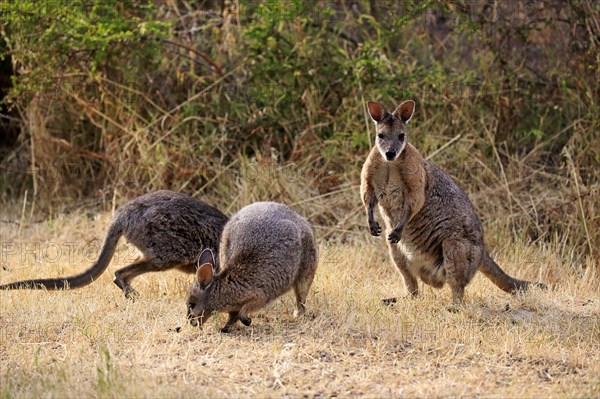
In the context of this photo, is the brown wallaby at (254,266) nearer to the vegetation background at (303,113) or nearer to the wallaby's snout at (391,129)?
the wallaby's snout at (391,129)

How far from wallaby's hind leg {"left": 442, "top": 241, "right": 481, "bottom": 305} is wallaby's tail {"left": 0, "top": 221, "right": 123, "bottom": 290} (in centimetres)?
245

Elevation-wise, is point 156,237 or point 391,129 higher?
point 391,129

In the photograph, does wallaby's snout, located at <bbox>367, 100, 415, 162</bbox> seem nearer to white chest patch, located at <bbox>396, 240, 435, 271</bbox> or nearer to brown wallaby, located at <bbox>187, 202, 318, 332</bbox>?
white chest patch, located at <bbox>396, 240, 435, 271</bbox>

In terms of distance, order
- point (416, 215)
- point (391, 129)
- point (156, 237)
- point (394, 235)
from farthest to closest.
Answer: point (156, 237)
point (416, 215)
point (391, 129)
point (394, 235)

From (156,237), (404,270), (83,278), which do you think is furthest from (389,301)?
(83,278)

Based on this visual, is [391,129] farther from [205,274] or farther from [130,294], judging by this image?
[130,294]

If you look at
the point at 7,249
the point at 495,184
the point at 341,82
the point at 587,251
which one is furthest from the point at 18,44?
the point at 587,251

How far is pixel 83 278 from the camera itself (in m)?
6.78

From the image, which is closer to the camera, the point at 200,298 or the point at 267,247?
the point at 200,298

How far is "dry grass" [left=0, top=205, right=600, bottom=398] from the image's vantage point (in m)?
4.88

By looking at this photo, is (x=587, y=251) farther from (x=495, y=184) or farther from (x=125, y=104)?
(x=125, y=104)

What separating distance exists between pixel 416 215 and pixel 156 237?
1.95 meters

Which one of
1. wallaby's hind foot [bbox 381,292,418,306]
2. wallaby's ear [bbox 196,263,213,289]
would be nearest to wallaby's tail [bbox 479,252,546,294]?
wallaby's hind foot [bbox 381,292,418,306]

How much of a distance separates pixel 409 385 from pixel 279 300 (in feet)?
6.69
